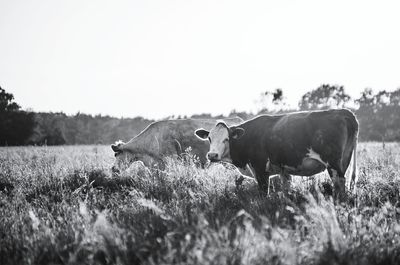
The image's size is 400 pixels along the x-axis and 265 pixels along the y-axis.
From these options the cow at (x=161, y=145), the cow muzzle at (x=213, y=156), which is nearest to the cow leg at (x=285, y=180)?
the cow muzzle at (x=213, y=156)

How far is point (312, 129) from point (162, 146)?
635 cm

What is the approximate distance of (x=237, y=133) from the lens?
7020 mm

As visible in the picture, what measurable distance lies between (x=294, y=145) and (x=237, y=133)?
1.30 meters

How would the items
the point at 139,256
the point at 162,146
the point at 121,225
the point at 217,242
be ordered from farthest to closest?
the point at 162,146
the point at 121,225
the point at 139,256
the point at 217,242

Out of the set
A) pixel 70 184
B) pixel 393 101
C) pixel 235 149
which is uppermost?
pixel 393 101

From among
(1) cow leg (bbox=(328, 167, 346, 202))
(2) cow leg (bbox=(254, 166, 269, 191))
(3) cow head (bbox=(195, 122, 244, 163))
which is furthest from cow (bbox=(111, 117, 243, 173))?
(1) cow leg (bbox=(328, 167, 346, 202))

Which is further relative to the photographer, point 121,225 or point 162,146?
point 162,146

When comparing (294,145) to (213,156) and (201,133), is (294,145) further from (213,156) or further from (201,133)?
(201,133)

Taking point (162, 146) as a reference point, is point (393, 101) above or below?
above

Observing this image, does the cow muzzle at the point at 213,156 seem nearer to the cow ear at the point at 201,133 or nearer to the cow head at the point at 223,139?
the cow head at the point at 223,139

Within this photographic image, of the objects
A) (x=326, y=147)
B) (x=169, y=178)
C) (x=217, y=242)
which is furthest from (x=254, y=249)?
(x=169, y=178)

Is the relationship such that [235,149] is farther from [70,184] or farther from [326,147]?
[70,184]

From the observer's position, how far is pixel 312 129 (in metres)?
5.99

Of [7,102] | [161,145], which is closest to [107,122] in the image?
[7,102]
